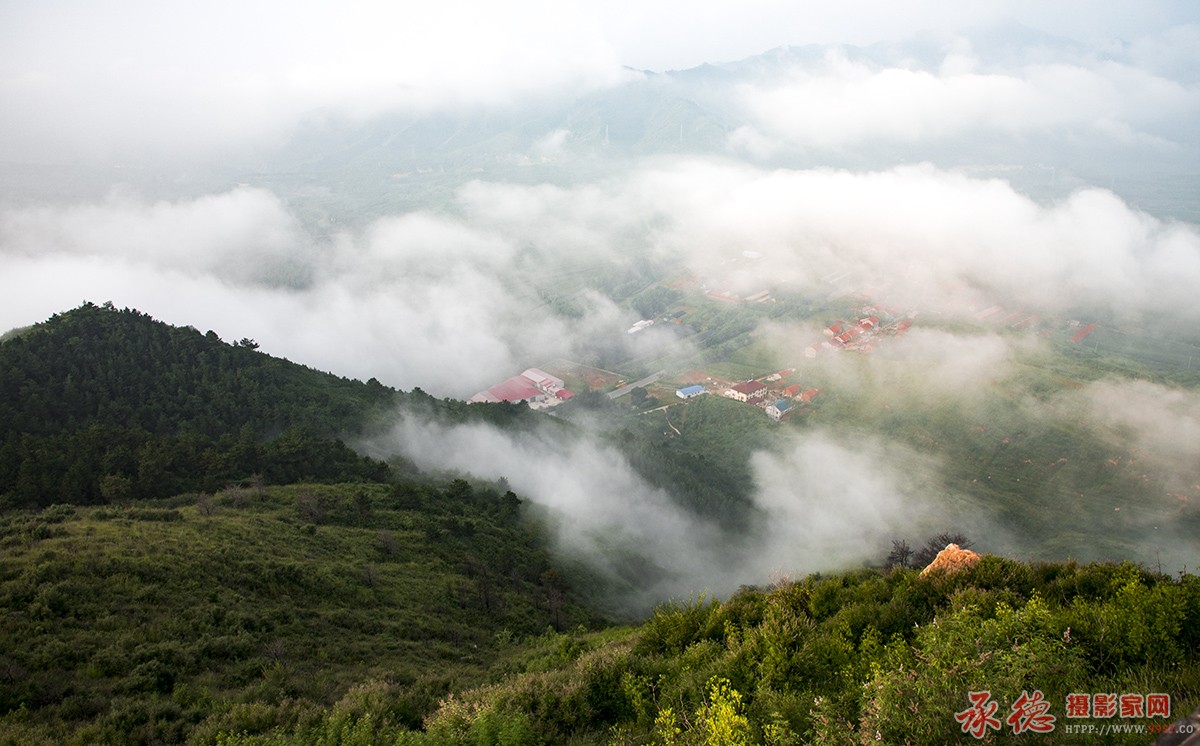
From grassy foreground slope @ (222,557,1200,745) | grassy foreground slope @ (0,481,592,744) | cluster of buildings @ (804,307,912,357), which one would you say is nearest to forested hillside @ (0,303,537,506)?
grassy foreground slope @ (0,481,592,744)

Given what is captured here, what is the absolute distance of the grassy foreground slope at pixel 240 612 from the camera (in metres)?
10.9

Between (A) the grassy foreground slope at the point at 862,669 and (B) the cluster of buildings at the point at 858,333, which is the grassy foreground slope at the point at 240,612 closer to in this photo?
(A) the grassy foreground slope at the point at 862,669

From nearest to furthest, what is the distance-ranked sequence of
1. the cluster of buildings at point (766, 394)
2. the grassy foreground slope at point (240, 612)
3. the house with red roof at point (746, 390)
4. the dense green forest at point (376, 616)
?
the dense green forest at point (376, 616)
the grassy foreground slope at point (240, 612)
the cluster of buildings at point (766, 394)
the house with red roof at point (746, 390)

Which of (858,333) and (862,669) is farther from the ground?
(858,333)

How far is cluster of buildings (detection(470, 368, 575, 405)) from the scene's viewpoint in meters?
75.5

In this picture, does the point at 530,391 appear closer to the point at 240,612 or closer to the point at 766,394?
the point at 766,394

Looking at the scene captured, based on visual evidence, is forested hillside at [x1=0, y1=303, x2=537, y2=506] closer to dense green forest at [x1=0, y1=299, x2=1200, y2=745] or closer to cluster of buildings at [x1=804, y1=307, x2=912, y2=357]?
dense green forest at [x1=0, y1=299, x2=1200, y2=745]

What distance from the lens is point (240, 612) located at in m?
15.7

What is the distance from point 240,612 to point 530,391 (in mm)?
62306

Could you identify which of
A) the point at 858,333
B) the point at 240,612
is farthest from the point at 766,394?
the point at 240,612

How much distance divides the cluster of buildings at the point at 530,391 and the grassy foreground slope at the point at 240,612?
151 ft

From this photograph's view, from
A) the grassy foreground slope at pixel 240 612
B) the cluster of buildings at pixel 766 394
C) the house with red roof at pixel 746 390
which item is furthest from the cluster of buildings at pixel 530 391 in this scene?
the grassy foreground slope at pixel 240 612

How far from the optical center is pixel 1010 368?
217ft

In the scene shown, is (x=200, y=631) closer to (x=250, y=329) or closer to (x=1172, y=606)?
(x=1172, y=606)
